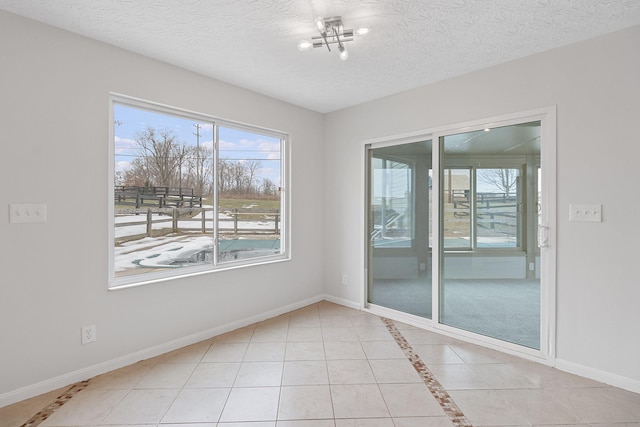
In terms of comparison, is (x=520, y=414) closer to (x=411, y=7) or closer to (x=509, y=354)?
(x=509, y=354)

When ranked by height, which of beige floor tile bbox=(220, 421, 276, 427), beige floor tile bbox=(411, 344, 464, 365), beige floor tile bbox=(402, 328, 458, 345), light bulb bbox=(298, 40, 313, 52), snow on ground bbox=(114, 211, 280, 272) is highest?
light bulb bbox=(298, 40, 313, 52)

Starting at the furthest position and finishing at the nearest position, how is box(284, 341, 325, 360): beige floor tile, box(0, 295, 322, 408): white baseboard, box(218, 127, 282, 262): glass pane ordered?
box(218, 127, 282, 262): glass pane
box(284, 341, 325, 360): beige floor tile
box(0, 295, 322, 408): white baseboard

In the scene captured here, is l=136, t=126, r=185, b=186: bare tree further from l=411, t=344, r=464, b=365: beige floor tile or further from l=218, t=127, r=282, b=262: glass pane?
l=411, t=344, r=464, b=365: beige floor tile

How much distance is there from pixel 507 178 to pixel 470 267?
92 cm

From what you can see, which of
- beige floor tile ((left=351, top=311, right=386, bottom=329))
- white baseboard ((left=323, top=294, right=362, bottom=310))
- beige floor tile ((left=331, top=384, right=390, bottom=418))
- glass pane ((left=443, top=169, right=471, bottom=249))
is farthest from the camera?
white baseboard ((left=323, top=294, right=362, bottom=310))

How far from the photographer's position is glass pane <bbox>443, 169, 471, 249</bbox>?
3.10 m

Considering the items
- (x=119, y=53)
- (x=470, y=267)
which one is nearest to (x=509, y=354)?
(x=470, y=267)

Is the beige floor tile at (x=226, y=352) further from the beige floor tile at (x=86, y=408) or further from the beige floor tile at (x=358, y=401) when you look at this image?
the beige floor tile at (x=358, y=401)

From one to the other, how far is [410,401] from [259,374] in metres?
1.12

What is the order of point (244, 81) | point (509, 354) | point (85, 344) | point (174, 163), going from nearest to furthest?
point (85, 344)
point (509, 354)
point (174, 163)
point (244, 81)

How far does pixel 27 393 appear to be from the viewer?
6.82 feet

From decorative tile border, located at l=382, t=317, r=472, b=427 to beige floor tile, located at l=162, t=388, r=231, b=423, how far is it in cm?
143

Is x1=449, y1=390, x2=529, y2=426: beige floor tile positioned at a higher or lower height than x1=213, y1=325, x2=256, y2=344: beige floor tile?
lower

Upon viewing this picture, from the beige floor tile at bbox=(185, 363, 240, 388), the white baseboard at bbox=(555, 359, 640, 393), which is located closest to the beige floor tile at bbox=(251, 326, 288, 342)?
the beige floor tile at bbox=(185, 363, 240, 388)
